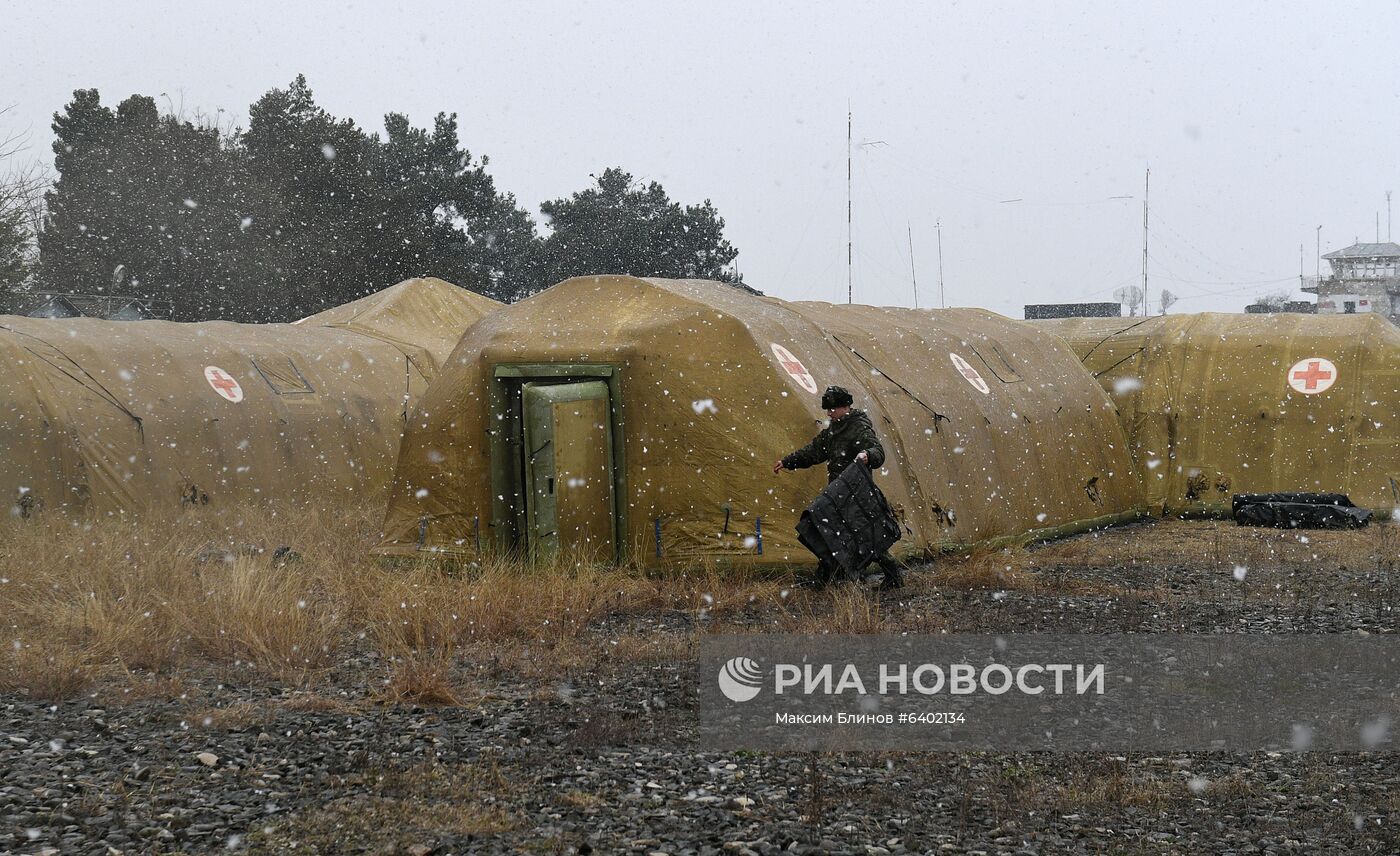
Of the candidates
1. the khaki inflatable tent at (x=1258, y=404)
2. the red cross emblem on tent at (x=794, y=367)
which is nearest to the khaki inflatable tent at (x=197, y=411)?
the red cross emblem on tent at (x=794, y=367)

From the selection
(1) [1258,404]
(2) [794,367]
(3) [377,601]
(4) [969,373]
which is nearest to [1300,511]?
(1) [1258,404]

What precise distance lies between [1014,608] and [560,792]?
16.3 feet

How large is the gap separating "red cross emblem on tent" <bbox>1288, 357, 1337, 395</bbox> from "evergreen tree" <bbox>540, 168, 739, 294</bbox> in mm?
30268

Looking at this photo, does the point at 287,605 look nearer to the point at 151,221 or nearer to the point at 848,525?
the point at 848,525

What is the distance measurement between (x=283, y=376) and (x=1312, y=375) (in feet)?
39.2

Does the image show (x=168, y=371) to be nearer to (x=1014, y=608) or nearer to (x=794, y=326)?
(x=794, y=326)

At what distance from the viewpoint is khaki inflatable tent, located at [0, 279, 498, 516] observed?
43.8 feet

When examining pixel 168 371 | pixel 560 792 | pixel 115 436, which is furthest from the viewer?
pixel 168 371

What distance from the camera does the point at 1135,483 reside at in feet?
55.6

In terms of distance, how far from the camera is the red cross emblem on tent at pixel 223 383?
50.8ft

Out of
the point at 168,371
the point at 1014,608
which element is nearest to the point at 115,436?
the point at 168,371

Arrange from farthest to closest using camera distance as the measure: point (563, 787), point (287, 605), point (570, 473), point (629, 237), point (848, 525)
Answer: point (629, 237)
point (570, 473)
point (848, 525)
point (287, 605)
point (563, 787)

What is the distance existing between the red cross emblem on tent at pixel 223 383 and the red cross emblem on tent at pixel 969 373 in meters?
7.79

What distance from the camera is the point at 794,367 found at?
11.6m
